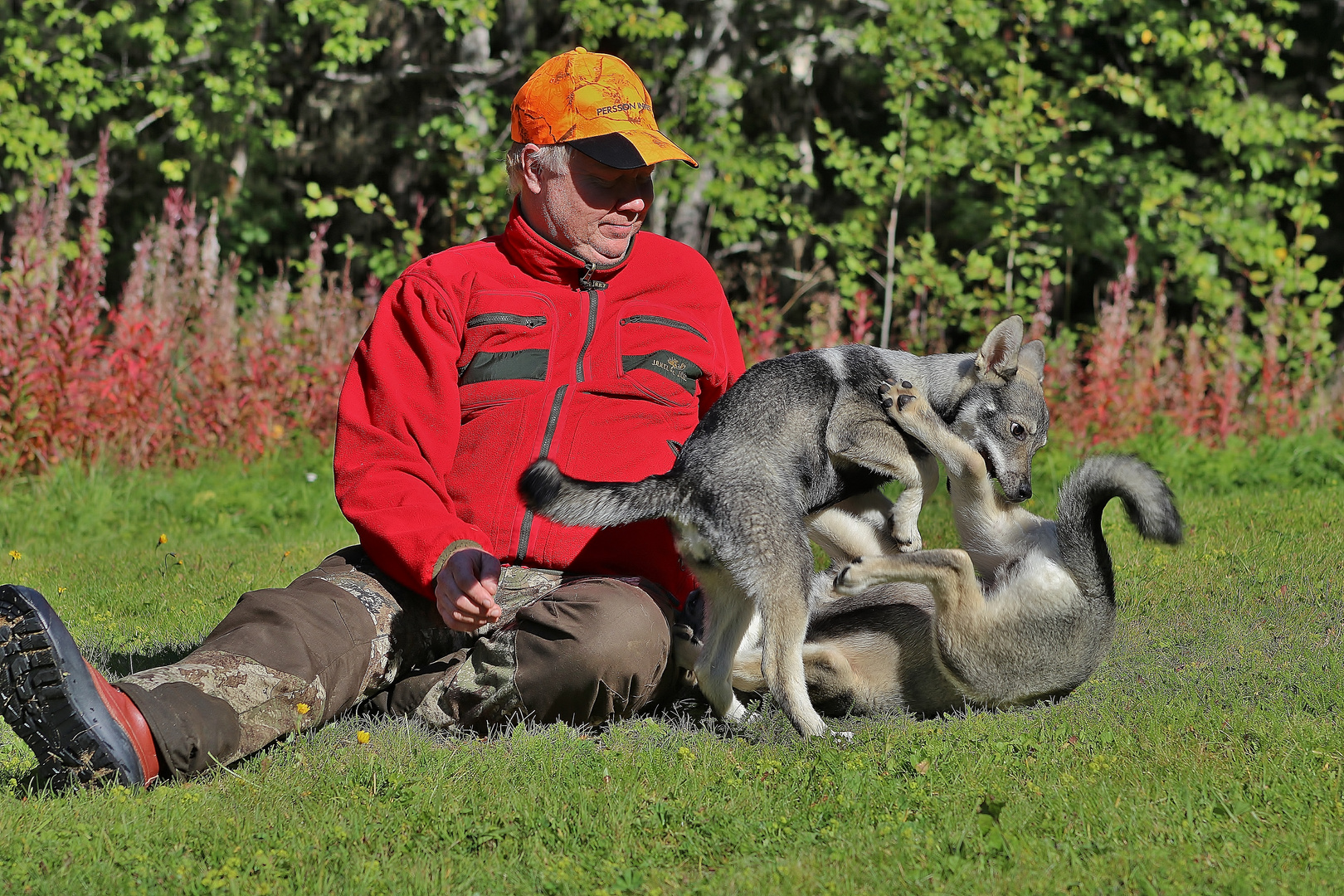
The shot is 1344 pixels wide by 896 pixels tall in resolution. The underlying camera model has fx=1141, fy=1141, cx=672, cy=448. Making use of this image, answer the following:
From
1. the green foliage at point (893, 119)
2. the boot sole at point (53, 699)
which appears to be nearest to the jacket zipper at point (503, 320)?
the boot sole at point (53, 699)

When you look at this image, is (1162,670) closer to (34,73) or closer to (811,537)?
(811,537)

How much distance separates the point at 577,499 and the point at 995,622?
1.39 metres

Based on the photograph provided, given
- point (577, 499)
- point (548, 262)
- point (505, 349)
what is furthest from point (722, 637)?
point (548, 262)

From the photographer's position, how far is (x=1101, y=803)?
2.86 m

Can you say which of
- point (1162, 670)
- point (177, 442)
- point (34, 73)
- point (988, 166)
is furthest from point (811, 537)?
point (34, 73)

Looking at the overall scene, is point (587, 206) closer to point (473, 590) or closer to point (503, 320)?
point (503, 320)

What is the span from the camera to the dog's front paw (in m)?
3.69

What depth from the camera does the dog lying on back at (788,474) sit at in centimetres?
352

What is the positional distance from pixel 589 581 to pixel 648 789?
78 centimetres

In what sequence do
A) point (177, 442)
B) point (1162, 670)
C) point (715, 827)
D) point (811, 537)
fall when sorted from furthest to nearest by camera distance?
point (177, 442) < point (811, 537) < point (1162, 670) < point (715, 827)

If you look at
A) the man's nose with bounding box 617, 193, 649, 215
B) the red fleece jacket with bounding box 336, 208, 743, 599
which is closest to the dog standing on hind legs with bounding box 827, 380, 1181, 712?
the red fleece jacket with bounding box 336, 208, 743, 599

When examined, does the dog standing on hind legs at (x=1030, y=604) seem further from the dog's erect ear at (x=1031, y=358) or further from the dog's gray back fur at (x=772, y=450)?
the dog's erect ear at (x=1031, y=358)

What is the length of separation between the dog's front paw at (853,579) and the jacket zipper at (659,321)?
102 centimetres

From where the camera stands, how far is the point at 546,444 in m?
3.74
